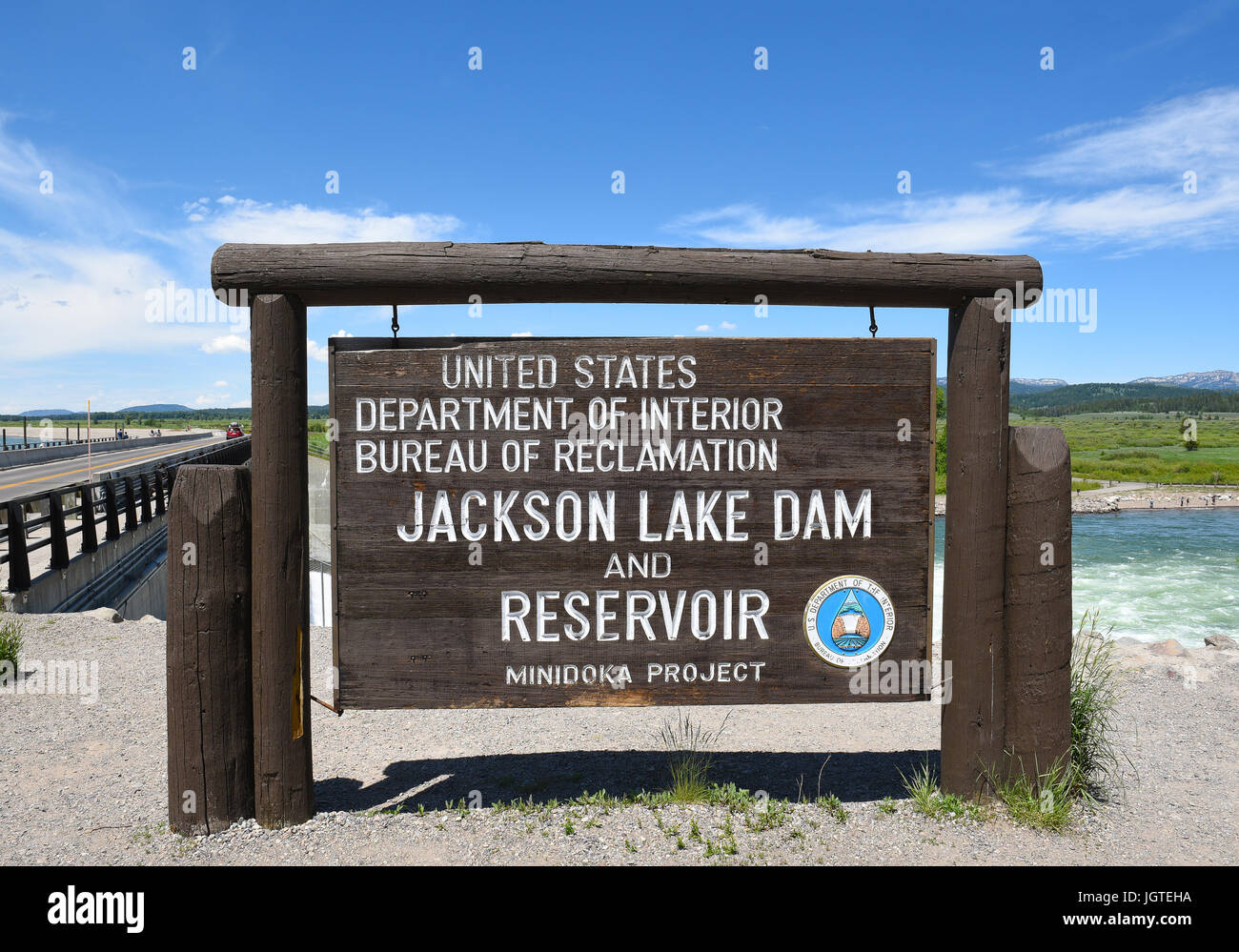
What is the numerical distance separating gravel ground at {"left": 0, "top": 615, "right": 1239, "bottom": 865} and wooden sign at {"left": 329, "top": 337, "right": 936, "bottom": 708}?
627 millimetres

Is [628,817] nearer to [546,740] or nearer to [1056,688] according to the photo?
[546,740]

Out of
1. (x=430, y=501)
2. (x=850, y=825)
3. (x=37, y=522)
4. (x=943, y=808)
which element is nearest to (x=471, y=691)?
(x=430, y=501)

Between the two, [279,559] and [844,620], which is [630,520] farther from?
[279,559]

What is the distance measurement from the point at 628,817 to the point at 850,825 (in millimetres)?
1100

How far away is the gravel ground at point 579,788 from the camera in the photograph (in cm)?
343

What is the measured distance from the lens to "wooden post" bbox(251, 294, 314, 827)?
3430 millimetres

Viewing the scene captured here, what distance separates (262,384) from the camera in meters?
3.40

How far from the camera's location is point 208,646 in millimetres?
3459

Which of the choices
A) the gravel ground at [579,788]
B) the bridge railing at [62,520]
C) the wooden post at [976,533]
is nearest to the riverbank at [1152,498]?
the bridge railing at [62,520]

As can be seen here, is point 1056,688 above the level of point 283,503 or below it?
below

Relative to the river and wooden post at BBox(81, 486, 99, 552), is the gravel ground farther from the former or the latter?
wooden post at BBox(81, 486, 99, 552)

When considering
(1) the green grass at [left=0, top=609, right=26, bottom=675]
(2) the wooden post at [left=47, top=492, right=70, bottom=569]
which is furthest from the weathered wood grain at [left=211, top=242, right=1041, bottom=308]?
(2) the wooden post at [left=47, top=492, right=70, bottom=569]

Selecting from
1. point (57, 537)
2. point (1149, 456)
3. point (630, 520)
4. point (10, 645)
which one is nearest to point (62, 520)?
point (57, 537)

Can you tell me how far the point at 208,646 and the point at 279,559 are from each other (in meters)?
0.53
